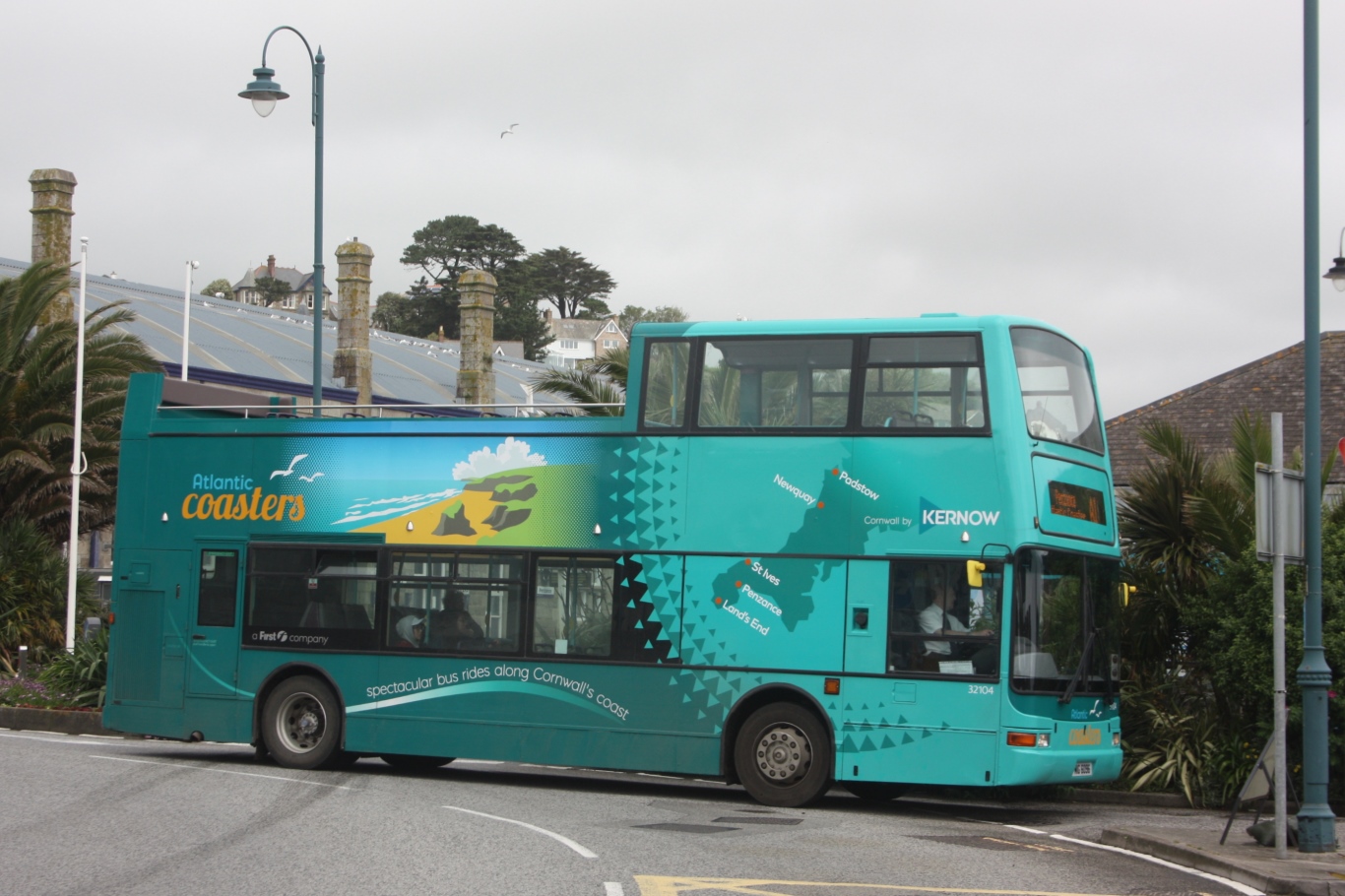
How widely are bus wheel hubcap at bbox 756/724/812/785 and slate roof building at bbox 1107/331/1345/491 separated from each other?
63.4 ft

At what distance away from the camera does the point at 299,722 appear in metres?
16.0

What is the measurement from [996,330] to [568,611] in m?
4.89

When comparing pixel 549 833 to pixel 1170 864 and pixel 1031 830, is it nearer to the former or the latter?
pixel 1031 830

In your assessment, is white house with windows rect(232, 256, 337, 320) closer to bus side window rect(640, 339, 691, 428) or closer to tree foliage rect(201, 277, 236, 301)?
tree foliage rect(201, 277, 236, 301)

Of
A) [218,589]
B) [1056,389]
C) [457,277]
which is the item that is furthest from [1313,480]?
[457,277]

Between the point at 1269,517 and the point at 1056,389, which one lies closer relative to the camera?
the point at 1269,517

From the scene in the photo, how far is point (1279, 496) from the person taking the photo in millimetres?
11297

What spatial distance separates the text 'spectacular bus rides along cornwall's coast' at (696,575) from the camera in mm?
13359

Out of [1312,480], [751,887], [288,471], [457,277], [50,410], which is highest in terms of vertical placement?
[457,277]

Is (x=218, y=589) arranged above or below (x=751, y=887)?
above

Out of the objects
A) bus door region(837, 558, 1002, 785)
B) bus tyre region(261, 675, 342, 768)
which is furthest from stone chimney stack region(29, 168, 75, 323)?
bus door region(837, 558, 1002, 785)

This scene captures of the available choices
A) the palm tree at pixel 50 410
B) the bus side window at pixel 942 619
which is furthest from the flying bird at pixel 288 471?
the palm tree at pixel 50 410

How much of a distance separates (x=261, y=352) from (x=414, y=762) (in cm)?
2450

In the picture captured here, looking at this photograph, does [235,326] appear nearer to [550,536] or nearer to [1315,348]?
[550,536]
